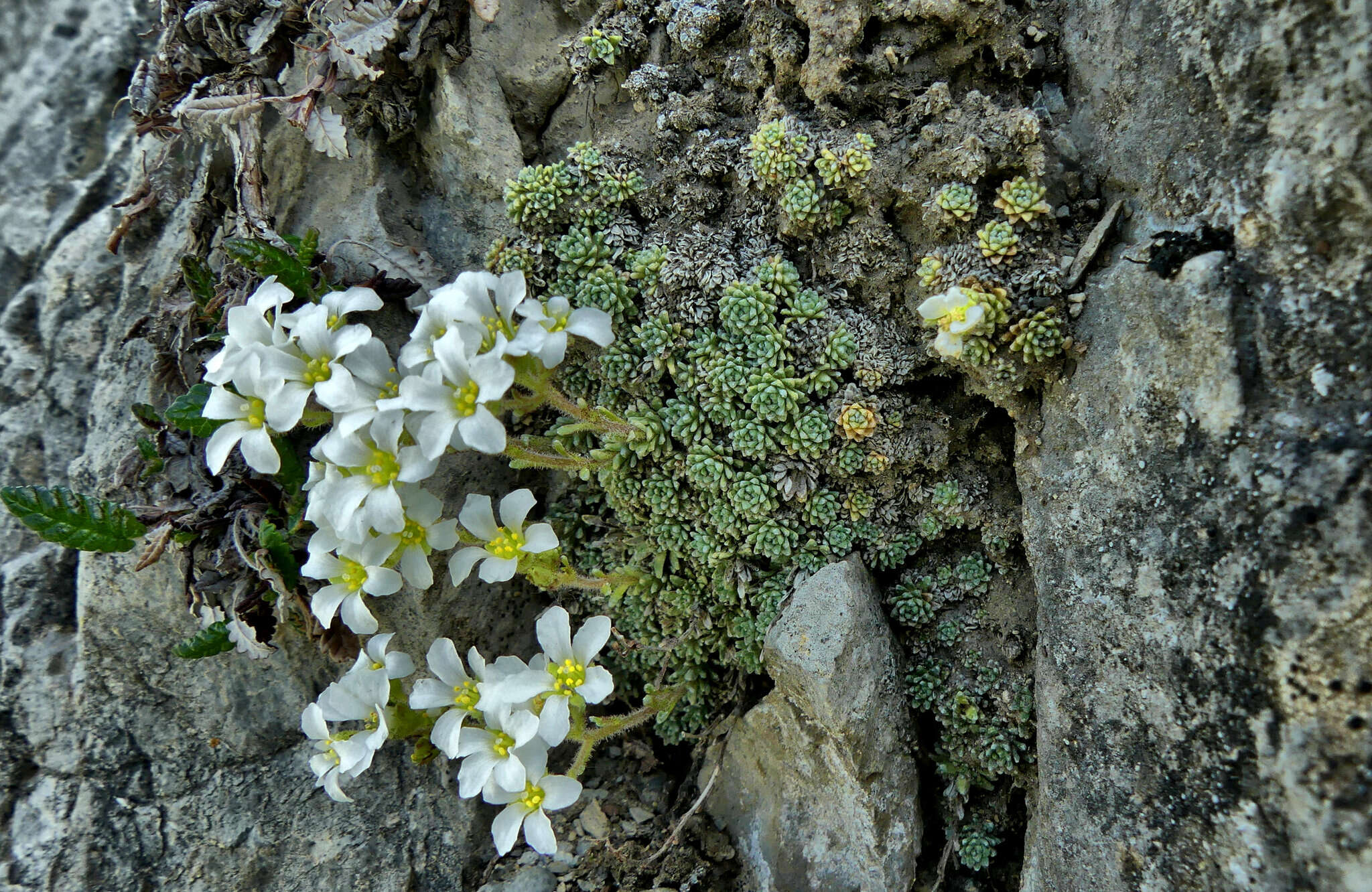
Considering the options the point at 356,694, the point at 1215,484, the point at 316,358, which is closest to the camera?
the point at 1215,484

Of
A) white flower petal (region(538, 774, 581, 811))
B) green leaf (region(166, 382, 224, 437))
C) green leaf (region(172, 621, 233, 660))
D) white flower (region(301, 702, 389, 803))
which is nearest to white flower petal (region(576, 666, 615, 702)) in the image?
white flower petal (region(538, 774, 581, 811))

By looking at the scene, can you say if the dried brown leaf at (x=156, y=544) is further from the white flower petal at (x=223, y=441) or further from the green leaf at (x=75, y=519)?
the white flower petal at (x=223, y=441)

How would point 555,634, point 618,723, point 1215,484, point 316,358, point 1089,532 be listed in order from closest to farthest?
1. point 1215,484
2. point 1089,532
3. point 316,358
4. point 555,634
5. point 618,723

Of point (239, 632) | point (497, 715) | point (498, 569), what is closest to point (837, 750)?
point (497, 715)

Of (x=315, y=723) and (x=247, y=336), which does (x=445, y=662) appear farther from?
(x=247, y=336)

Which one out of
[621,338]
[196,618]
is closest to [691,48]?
[621,338]

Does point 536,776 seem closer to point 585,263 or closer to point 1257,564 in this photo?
point 585,263
